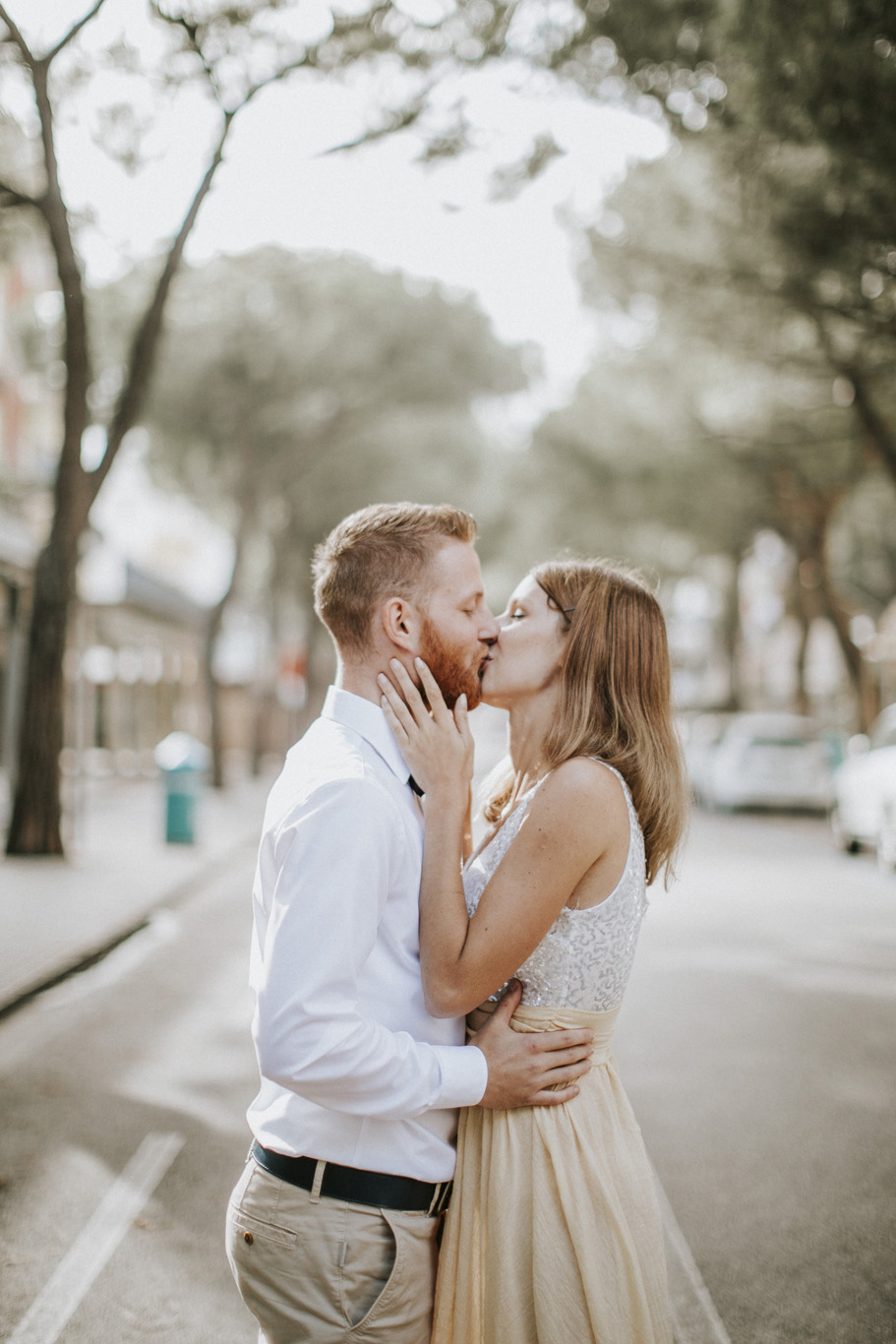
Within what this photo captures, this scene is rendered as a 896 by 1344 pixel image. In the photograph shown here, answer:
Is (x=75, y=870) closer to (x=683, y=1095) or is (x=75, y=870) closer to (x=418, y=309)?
(x=683, y=1095)

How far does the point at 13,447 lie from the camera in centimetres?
3192

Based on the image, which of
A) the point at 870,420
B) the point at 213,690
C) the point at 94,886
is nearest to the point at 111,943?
the point at 94,886

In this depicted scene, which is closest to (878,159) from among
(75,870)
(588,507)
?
(75,870)

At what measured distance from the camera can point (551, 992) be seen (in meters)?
2.19

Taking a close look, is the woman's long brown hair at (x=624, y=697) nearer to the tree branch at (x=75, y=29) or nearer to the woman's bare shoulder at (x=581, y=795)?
the woman's bare shoulder at (x=581, y=795)

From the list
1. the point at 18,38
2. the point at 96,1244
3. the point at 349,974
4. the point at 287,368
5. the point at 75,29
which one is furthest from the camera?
the point at 287,368

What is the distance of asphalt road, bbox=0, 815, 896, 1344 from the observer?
3.55 m

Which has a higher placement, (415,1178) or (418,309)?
(418,309)

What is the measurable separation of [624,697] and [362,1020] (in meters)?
0.89

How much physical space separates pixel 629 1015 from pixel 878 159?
8171 millimetres

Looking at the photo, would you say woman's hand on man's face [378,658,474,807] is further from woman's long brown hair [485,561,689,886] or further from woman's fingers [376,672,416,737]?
woman's long brown hair [485,561,689,886]

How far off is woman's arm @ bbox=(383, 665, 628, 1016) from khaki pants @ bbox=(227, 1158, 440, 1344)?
1.15ft

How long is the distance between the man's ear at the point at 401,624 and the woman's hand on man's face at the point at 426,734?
31 millimetres

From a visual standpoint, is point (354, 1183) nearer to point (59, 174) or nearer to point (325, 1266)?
point (325, 1266)
